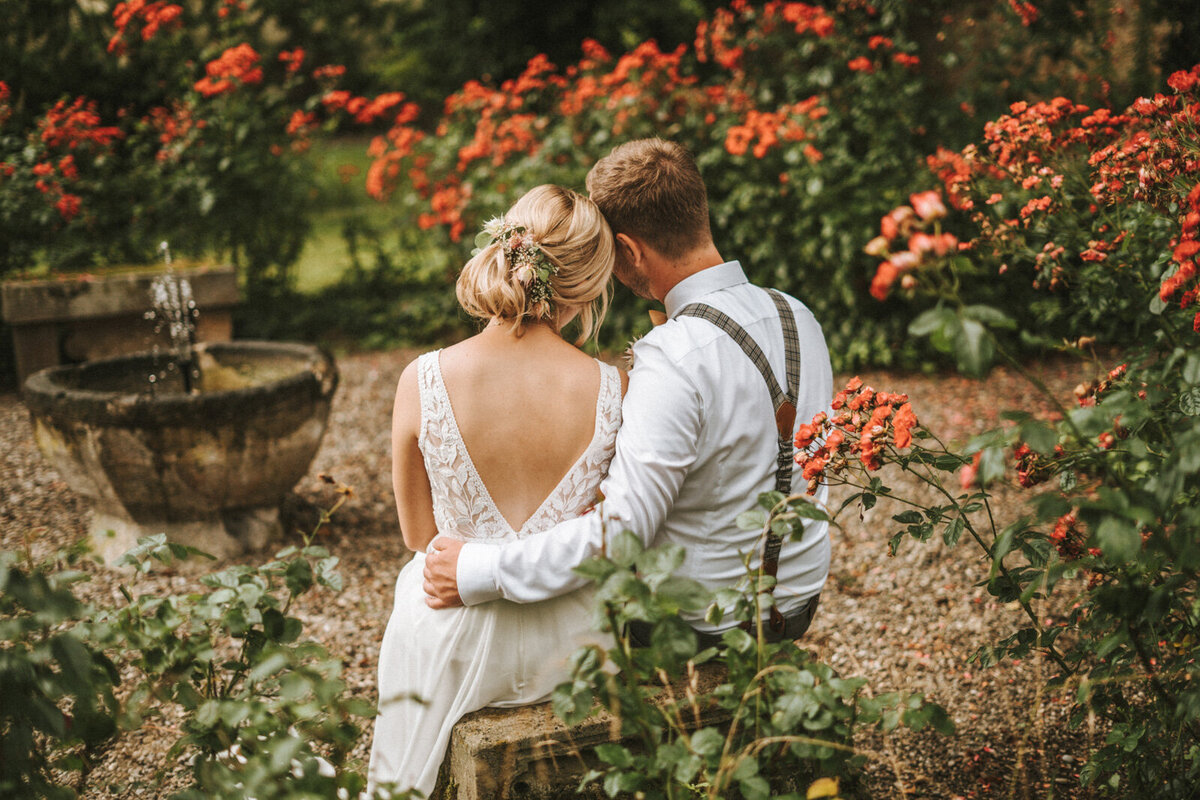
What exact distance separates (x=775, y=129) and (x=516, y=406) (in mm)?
4433

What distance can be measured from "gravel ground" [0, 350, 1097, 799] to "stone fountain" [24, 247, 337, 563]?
0.23 metres

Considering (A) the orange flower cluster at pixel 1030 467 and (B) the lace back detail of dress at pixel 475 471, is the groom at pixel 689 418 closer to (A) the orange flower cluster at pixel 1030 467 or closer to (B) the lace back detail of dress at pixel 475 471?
(B) the lace back detail of dress at pixel 475 471

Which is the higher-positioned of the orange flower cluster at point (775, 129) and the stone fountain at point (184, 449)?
the orange flower cluster at point (775, 129)

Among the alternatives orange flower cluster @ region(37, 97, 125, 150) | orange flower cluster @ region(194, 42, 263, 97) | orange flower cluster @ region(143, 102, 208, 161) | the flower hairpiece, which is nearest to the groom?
the flower hairpiece

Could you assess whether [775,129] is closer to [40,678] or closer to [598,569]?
[598,569]

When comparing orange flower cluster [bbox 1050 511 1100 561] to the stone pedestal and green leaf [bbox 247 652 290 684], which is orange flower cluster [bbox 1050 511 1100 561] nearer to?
green leaf [bbox 247 652 290 684]

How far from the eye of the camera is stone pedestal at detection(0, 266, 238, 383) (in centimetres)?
582

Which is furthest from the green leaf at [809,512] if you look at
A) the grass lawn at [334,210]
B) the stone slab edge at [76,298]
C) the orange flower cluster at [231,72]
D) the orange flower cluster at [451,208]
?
the grass lawn at [334,210]

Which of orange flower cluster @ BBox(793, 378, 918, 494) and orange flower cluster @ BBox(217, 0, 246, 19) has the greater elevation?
orange flower cluster @ BBox(217, 0, 246, 19)

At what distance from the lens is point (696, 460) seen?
79.1 inches

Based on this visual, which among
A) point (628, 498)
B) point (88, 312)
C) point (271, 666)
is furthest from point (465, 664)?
point (88, 312)

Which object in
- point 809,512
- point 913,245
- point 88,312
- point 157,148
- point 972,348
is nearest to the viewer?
point 972,348

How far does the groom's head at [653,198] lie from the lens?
2059 millimetres

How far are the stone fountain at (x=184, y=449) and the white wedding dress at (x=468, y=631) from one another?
207 centimetres
